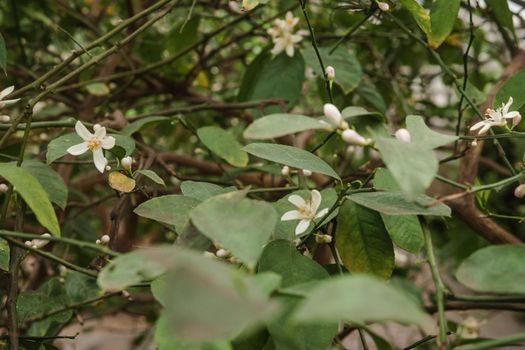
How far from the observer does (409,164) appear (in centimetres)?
40

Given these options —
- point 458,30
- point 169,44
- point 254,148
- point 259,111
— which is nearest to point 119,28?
point 254,148

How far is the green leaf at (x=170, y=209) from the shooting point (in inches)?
21.5

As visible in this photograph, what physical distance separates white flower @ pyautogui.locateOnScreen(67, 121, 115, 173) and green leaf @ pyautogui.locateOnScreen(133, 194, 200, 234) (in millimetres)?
142

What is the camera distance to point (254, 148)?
558 mm

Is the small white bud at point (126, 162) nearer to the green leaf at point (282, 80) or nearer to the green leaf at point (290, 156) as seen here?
the green leaf at point (290, 156)

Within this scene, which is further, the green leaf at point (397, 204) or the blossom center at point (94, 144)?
the blossom center at point (94, 144)

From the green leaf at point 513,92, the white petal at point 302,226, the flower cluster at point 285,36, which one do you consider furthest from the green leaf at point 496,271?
the flower cluster at point 285,36

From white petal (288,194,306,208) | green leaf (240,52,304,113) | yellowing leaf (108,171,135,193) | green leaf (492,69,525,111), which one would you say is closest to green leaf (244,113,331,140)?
white petal (288,194,306,208)

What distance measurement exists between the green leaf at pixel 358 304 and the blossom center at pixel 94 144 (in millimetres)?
452

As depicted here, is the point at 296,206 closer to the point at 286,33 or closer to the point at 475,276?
the point at 475,276

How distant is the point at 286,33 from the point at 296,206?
54 cm

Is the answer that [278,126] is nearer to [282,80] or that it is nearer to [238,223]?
[238,223]

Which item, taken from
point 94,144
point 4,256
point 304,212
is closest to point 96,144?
point 94,144

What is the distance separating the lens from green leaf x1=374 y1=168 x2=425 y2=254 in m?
0.59
